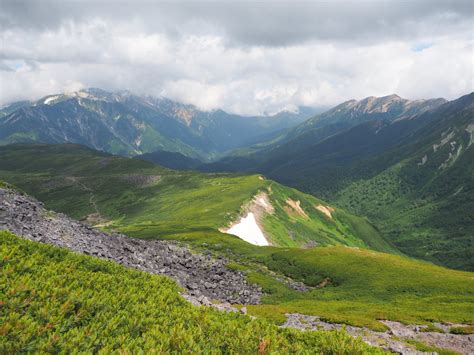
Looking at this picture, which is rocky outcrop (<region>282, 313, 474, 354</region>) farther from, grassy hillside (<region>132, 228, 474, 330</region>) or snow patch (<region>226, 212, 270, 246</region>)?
snow patch (<region>226, 212, 270, 246</region>)

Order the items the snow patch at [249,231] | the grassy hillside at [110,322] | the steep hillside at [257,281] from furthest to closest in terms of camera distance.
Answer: the snow patch at [249,231], the steep hillside at [257,281], the grassy hillside at [110,322]

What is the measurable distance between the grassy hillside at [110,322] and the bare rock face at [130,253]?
16095 mm

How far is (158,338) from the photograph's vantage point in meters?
16.6

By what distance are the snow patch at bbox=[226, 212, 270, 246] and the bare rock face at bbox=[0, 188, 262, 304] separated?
60.7 m

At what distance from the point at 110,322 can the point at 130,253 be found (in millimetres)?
47297

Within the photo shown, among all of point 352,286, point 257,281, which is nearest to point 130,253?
point 257,281

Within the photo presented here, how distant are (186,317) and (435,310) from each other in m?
47.6

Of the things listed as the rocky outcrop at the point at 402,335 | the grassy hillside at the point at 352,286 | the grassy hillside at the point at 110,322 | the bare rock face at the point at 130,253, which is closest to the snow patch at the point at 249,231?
the grassy hillside at the point at 352,286

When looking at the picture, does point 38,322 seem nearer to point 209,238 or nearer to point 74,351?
point 74,351

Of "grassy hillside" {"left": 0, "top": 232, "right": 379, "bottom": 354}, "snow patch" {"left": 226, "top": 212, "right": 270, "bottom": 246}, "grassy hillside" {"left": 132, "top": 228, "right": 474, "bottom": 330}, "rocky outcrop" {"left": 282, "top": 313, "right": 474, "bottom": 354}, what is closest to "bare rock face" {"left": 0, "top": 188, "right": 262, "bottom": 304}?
"grassy hillside" {"left": 132, "top": 228, "right": 474, "bottom": 330}

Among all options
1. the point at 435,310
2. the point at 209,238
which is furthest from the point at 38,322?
the point at 209,238

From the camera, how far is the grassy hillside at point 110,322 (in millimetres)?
14789

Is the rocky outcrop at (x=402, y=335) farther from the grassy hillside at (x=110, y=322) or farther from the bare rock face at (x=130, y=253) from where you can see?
the grassy hillside at (x=110, y=322)

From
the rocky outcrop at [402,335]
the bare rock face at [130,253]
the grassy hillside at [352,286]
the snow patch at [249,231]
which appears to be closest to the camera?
the rocky outcrop at [402,335]
